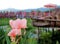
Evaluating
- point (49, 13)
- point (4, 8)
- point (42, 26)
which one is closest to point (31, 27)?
point (42, 26)

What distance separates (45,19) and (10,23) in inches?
12.3

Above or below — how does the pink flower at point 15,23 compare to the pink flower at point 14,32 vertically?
above

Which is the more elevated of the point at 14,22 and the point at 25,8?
the point at 25,8

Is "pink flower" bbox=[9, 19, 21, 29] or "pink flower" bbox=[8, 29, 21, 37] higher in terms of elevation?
"pink flower" bbox=[9, 19, 21, 29]

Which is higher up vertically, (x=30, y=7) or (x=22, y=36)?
(x=30, y=7)

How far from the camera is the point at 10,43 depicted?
1.59m

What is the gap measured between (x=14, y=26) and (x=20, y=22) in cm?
6

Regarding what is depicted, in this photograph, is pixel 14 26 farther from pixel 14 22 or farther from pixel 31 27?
pixel 31 27

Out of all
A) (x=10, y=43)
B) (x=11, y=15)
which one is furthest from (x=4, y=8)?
(x=10, y=43)

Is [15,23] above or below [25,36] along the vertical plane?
above

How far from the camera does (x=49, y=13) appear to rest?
5.08ft

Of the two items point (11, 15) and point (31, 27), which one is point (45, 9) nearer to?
point (31, 27)

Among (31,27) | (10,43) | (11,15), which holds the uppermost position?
(11,15)

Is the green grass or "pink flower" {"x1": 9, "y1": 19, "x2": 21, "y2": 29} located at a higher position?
"pink flower" {"x1": 9, "y1": 19, "x2": 21, "y2": 29}
